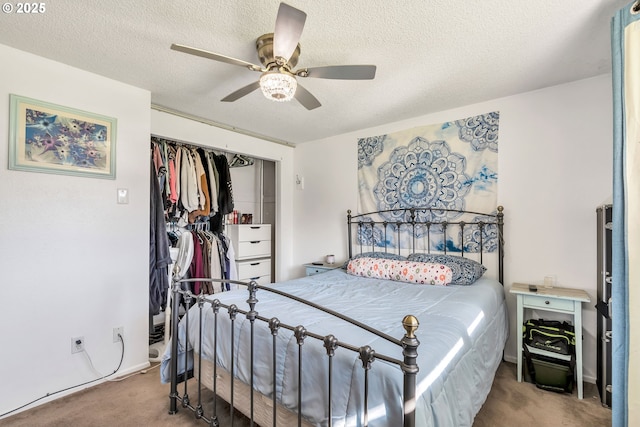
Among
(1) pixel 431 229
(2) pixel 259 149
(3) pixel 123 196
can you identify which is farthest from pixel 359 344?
(2) pixel 259 149

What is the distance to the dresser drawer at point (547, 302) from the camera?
2125 mm

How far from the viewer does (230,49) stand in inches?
76.0

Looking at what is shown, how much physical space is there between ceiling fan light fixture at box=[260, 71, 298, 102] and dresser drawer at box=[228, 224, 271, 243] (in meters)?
2.40

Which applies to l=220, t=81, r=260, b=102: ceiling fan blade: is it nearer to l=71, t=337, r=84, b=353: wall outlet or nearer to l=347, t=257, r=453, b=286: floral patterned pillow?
→ l=347, t=257, r=453, b=286: floral patterned pillow

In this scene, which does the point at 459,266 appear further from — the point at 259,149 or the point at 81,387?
the point at 81,387

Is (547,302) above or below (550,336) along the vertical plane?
above

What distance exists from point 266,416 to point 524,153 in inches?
107

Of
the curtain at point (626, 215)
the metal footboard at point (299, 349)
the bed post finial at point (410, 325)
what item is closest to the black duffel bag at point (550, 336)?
the curtain at point (626, 215)

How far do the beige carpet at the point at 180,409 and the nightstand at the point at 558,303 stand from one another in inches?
6.9

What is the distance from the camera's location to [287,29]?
1427mm

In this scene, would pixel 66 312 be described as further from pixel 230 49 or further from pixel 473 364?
pixel 473 364

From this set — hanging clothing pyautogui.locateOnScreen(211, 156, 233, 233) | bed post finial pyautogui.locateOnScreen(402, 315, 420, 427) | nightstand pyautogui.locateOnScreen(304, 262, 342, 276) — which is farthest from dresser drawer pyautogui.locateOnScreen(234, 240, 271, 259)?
bed post finial pyautogui.locateOnScreen(402, 315, 420, 427)

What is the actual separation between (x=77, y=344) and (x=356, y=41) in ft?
9.22

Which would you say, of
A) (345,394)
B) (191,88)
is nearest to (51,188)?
(191,88)
